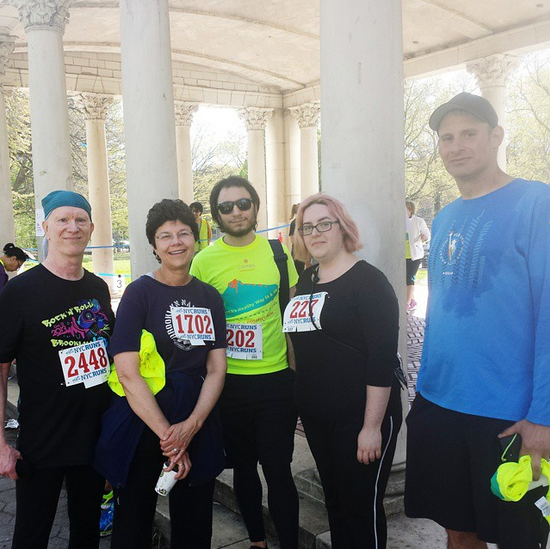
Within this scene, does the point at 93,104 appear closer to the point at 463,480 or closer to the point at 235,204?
the point at 235,204

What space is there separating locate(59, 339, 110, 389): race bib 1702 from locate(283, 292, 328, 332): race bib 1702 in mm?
922

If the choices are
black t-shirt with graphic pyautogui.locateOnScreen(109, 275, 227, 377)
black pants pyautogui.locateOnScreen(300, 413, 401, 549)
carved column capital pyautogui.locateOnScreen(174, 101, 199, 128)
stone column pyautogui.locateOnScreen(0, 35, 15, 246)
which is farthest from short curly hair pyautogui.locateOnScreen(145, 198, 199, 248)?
carved column capital pyautogui.locateOnScreen(174, 101, 199, 128)

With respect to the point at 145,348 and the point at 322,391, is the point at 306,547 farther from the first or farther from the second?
the point at 145,348

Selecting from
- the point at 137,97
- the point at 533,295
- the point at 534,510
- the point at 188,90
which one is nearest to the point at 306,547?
the point at 534,510

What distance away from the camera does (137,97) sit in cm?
516

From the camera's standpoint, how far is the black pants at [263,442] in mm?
3084

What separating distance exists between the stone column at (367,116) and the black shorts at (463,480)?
1.20 m

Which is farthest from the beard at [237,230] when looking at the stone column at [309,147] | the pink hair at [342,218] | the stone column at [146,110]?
the stone column at [309,147]

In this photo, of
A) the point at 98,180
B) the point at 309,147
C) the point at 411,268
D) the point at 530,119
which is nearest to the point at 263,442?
the point at 411,268

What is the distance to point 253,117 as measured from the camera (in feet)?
60.1

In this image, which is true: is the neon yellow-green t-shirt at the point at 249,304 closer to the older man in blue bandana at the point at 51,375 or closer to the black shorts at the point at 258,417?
the black shorts at the point at 258,417

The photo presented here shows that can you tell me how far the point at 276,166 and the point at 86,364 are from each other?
1650 centimetres

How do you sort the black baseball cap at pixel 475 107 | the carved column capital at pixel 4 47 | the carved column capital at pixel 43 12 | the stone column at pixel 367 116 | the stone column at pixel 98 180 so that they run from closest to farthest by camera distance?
the black baseball cap at pixel 475 107
the stone column at pixel 367 116
the carved column capital at pixel 43 12
the carved column capital at pixel 4 47
the stone column at pixel 98 180

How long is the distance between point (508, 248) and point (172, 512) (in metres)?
2.01
